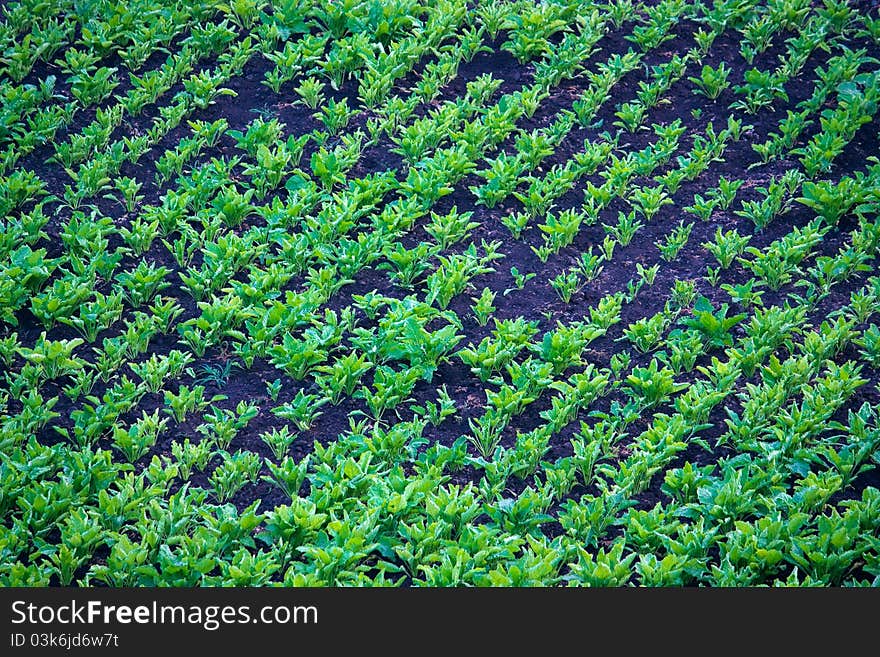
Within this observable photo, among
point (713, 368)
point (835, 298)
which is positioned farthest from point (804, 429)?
point (835, 298)

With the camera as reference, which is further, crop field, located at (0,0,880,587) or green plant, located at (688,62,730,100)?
green plant, located at (688,62,730,100)

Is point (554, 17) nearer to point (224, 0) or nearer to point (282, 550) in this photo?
point (224, 0)

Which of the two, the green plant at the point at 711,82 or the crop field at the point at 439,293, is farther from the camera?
the green plant at the point at 711,82

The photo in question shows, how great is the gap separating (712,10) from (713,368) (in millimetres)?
4040

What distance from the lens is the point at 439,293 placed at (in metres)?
6.50

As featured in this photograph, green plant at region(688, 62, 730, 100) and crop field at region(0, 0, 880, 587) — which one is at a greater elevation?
green plant at region(688, 62, 730, 100)

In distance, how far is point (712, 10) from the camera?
8.77 metres

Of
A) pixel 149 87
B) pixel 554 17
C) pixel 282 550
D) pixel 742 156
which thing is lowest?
pixel 282 550

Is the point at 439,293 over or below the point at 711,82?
below

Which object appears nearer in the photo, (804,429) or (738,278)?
(804,429)

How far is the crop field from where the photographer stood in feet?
16.9

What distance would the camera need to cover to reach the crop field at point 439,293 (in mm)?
5160

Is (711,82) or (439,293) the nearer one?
(439,293)

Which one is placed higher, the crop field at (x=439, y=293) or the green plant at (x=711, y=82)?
the green plant at (x=711, y=82)
